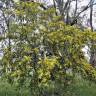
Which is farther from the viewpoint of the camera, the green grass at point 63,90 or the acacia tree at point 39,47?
the green grass at point 63,90

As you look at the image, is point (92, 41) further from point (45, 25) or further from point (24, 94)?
point (24, 94)

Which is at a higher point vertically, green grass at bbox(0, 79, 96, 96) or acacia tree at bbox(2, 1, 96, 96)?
acacia tree at bbox(2, 1, 96, 96)

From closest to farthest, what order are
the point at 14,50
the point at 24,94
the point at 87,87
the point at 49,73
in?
the point at 49,73
the point at 14,50
the point at 24,94
the point at 87,87

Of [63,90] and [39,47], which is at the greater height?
[39,47]

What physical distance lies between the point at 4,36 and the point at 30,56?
1339 millimetres

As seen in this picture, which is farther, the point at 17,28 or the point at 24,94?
the point at 24,94

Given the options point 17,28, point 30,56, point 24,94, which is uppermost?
point 17,28

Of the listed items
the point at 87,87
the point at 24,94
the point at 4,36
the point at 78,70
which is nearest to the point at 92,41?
the point at 78,70

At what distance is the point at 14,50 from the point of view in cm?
1317

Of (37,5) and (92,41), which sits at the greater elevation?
(37,5)

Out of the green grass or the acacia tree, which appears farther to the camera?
the green grass

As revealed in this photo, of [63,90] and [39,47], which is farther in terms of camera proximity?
[63,90]

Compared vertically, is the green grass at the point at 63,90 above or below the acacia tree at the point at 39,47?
below

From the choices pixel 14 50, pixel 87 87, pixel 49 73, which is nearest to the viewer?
pixel 49 73
